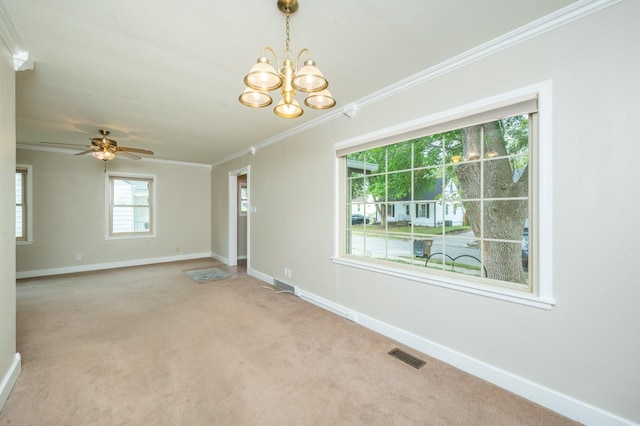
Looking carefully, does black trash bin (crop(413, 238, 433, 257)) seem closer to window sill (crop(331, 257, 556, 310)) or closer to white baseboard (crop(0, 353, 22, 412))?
window sill (crop(331, 257, 556, 310))

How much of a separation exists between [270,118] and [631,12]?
3.23 meters

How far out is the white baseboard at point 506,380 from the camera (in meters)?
1.61

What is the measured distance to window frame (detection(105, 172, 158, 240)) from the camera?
5773mm

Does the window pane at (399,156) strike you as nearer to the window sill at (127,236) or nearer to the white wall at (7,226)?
the white wall at (7,226)

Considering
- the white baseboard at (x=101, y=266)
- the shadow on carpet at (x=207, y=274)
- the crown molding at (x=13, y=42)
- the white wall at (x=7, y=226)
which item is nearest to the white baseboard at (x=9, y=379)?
the white wall at (x=7, y=226)

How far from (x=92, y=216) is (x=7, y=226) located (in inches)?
178

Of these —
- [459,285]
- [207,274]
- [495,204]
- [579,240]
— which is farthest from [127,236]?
[579,240]

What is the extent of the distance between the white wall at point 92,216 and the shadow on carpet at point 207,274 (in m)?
1.60

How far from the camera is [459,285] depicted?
219 cm

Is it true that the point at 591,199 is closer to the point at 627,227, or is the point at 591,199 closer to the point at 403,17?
the point at 627,227

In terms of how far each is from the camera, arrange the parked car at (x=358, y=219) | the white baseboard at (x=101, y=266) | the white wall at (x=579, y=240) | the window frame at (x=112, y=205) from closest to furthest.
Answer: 1. the white wall at (x=579, y=240)
2. the parked car at (x=358, y=219)
3. the white baseboard at (x=101, y=266)
4. the window frame at (x=112, y=205)

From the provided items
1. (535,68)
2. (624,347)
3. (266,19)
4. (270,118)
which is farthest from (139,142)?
(624,347)

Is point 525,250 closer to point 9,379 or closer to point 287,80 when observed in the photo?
point 287,80

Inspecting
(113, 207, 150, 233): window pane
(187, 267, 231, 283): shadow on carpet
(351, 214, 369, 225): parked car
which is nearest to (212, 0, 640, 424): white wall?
(351, 214, 369, 225): parked car
